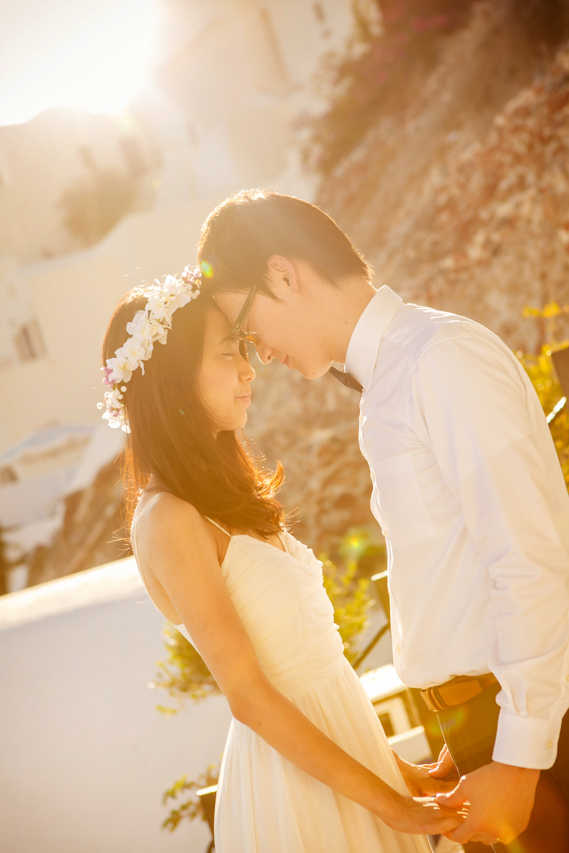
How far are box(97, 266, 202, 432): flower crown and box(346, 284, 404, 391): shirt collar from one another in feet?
1.42

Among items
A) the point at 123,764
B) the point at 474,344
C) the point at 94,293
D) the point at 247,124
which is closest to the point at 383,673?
the point at 123,764

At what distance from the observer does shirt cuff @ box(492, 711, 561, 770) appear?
102 cm

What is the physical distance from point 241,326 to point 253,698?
2.36 feet

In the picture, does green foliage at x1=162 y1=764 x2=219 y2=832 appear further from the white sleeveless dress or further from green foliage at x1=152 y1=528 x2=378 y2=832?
the white sleeveless dress

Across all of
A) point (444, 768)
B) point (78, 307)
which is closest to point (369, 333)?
point (444, 768)

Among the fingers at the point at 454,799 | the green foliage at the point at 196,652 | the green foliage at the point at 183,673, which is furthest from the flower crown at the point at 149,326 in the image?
the green foliage at the point at 183,673

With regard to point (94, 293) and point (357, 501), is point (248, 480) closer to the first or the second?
point (357, 501)

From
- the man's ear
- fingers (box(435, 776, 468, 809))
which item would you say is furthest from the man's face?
fingers (box(435, 776, 468, 809))

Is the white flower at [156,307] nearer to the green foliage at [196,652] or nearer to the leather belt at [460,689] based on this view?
the leather belt at [460,689]

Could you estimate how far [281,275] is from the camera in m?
1.27

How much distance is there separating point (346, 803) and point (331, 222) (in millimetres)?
1155

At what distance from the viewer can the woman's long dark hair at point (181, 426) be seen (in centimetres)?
143

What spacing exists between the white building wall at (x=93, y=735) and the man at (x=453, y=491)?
197 centimetres

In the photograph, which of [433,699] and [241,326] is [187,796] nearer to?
[433,699]
